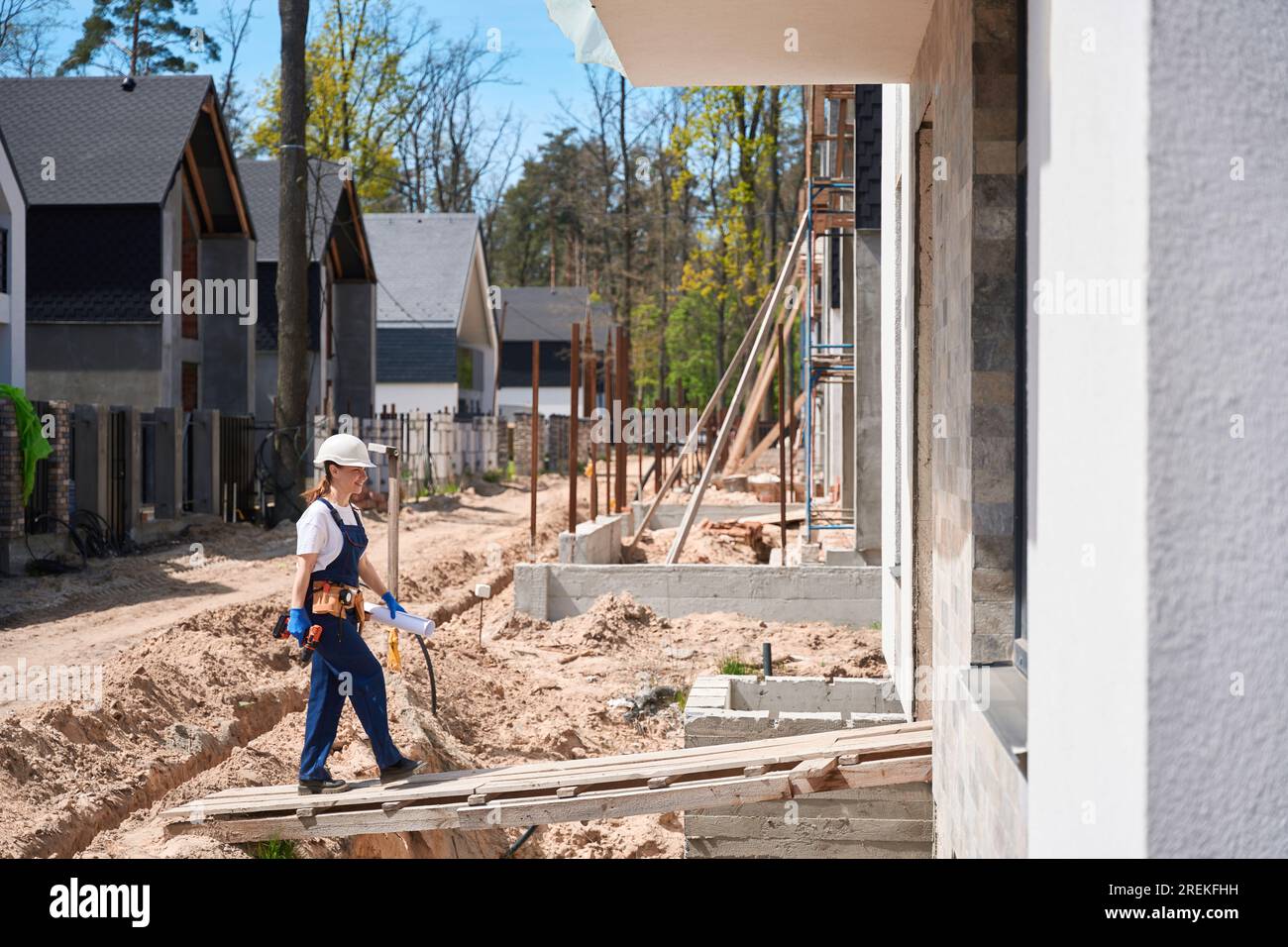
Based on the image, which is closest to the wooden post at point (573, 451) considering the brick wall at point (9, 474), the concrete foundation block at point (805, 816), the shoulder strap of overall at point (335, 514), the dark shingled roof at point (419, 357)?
the brick wall at point (9, 474)

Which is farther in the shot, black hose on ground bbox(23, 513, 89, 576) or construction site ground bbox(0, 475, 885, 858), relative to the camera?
black hose on ground bbox(23, 513, 89, 576)

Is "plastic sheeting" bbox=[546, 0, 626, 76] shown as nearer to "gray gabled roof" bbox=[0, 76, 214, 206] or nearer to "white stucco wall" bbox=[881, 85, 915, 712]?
"white stucco wall" bbox=[881, 85, 915, 712]

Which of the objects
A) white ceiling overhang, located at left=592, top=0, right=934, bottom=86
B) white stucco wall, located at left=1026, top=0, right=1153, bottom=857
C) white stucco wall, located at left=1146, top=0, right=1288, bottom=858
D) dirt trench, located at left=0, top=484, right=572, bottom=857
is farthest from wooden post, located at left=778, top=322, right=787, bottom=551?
white stucco wall, located at left=1146, top=0, right=1288, bottom=858

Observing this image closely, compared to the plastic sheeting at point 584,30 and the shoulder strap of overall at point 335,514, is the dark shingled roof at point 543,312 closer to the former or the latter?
the plastic sheeting at point 584,30

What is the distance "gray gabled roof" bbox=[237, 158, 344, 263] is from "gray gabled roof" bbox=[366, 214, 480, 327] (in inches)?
321

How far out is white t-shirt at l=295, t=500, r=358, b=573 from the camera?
247 inches

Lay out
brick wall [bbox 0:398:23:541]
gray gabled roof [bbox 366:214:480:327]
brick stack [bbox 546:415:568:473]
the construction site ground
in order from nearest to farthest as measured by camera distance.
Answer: the construction site ground, brick wall [bbox 0:398:23:541], brick stack [bbox 546:415:568:473], gray gabled roof [bbox 366:214:480:327]

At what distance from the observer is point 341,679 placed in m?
6.52

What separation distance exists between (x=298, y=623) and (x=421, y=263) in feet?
131

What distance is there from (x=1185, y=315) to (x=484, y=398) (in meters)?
47.9

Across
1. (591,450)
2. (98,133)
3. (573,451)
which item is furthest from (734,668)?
(98,133)
